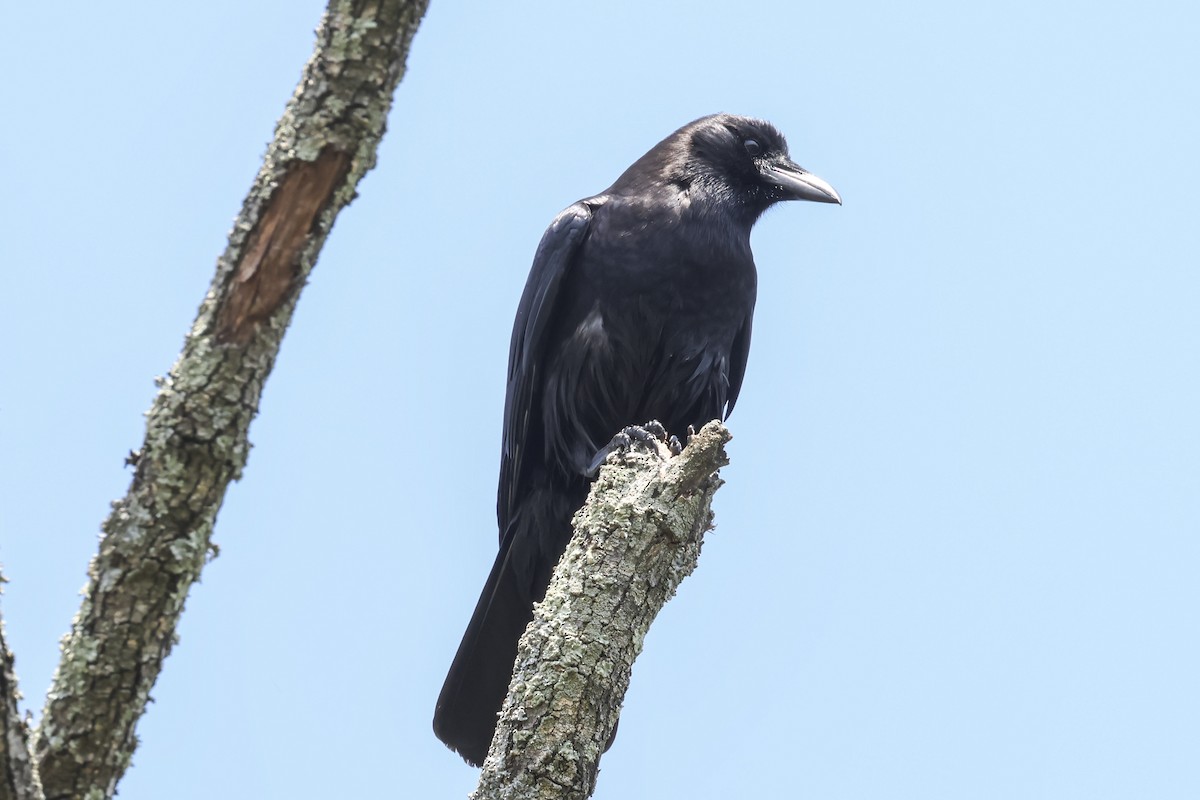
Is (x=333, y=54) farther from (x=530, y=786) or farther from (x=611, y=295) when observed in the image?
(x=611, y=295)

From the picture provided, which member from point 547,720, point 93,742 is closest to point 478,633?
point 547,720

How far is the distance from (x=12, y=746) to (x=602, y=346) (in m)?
3.36

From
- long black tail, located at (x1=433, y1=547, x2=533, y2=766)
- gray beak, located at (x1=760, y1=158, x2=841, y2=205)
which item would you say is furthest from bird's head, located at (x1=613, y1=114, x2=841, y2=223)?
long black tail, located at (x1=433, y1=547, x2=533, y2=766)

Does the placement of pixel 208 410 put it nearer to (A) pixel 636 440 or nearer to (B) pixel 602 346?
(A) pixel 636 440

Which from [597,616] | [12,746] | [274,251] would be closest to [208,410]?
[274,251]

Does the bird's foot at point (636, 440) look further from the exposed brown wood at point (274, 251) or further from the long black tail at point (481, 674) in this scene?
the exposed brown wood at point (274, 251)

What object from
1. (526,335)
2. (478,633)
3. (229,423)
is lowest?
(229,423)

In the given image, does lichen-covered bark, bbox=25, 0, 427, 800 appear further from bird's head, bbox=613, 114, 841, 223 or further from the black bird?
bird's head, bbox=613, 114, 841, 223

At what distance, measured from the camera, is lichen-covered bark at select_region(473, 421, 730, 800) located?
331cm

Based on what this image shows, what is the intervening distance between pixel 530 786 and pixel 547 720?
0.59 ft

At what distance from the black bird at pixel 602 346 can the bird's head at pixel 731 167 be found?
0.19m

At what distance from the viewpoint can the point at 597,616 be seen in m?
3.60

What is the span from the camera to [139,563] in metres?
2.57

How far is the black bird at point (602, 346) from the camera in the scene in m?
5.47
